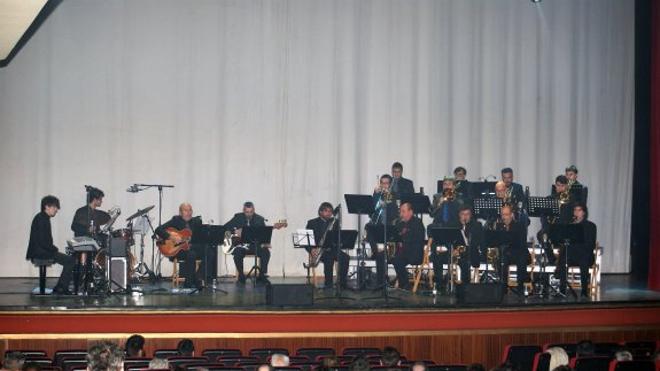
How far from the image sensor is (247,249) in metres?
16.9

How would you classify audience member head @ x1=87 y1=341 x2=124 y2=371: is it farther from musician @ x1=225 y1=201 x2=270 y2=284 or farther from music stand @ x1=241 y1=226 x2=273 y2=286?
musician @ x1=225 y1=201 x2=270 y2=284

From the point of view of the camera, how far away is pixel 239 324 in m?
13.7

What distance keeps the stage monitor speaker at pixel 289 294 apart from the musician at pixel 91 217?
10.4ft

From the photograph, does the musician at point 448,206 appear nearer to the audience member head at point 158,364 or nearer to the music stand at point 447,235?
the music stand at point 447,235

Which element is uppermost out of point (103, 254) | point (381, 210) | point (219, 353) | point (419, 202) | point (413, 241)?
point (419, 202)

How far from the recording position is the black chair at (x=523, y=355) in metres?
11.4

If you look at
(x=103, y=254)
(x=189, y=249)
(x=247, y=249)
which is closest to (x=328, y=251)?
(x=247, y=249)

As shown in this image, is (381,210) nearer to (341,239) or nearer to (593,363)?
(341,239)

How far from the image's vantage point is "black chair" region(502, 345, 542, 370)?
11.4 meters

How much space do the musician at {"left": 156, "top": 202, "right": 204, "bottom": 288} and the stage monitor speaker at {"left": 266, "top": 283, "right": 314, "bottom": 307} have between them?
2081mm

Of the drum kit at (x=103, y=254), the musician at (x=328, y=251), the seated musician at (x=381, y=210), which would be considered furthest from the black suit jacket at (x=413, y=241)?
the drum kit at (x=103, y=254)

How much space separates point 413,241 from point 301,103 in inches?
168

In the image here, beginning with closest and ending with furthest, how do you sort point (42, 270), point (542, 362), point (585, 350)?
point (542, 362) < point (585, 350) < point (42, 270)

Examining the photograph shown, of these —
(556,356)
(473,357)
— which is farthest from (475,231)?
(556,356)
